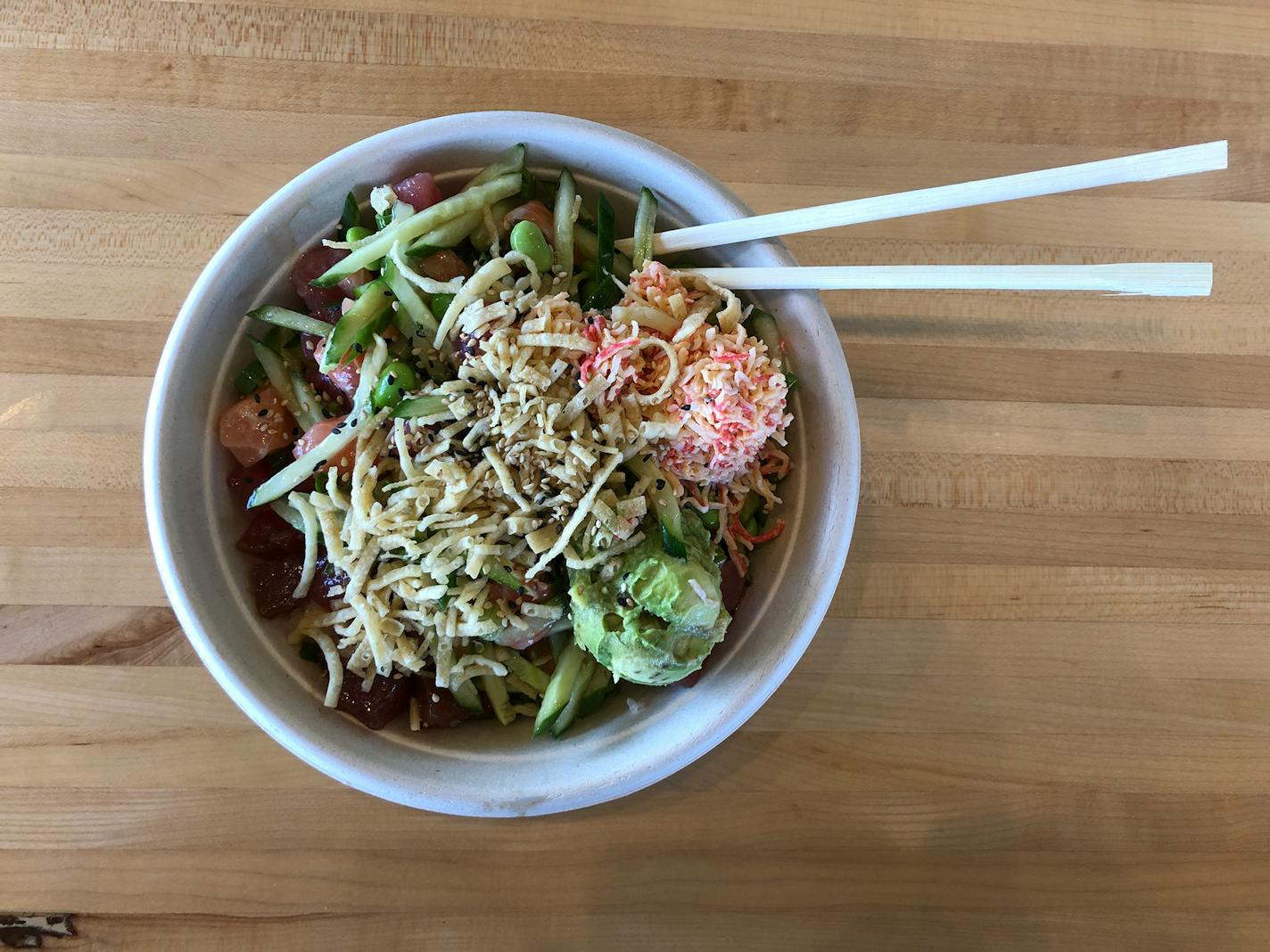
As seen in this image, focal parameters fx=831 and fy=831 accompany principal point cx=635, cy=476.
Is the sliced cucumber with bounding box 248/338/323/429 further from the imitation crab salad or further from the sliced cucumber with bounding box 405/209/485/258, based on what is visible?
the sliced cucumber with bounding box 405/209/485/258

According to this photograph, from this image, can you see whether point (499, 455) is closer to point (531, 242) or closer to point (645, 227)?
point (531, 242)

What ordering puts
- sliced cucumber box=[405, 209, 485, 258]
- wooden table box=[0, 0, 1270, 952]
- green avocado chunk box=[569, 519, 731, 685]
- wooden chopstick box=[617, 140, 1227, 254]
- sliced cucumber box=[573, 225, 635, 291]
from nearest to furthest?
wooden chopstick box=[617, 140, 1227, 254]
green avocado chunk box=[569, 519, 731, 685]
sliced cucumber box=[405, 209, 485, 258]
sliced cucumber box=[573, 225, 635, 291]
wooden table box=[0, 0, 1270, 952]

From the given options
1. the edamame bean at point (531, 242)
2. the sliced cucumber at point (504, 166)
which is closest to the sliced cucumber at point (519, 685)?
the edamame bean at point (531, 242)

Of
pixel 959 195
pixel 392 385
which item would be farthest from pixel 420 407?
pixel 959 195

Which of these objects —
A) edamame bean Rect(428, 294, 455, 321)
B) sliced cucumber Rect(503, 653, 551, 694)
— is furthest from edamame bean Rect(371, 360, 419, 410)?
sliced cucumber Rect(503, 653, 551, 694)

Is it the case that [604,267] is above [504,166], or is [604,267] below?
below

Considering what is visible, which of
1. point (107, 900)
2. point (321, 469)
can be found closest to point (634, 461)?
point (321, 469)
